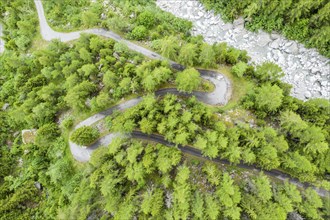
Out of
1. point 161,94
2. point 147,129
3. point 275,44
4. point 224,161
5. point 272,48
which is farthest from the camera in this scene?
point 272,48

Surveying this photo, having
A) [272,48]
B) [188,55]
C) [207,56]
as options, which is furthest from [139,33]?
[272,48]

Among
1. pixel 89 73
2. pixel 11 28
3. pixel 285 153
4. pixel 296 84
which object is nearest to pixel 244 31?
pixel 296 84

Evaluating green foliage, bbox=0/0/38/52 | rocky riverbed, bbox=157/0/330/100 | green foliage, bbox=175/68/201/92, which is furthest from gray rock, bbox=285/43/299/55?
green foliage, bbox=0/0/38/52

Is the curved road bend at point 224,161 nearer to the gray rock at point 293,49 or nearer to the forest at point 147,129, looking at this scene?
the forest at point 147,129

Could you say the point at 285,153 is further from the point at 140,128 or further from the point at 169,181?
the point at 140,128

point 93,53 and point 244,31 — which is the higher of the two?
point 244,31

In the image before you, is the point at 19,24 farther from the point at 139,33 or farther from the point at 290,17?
the point at 290,17
